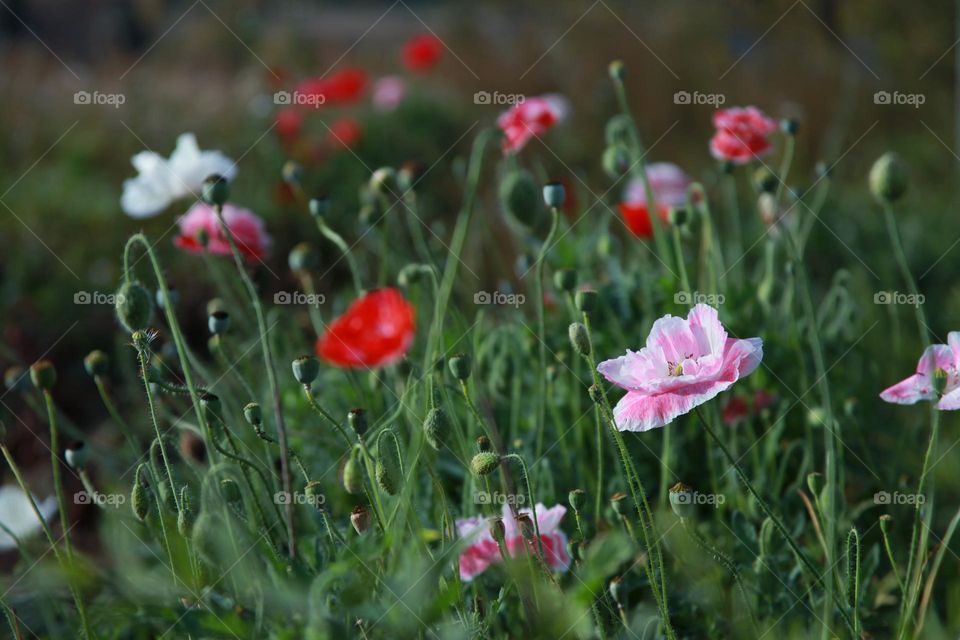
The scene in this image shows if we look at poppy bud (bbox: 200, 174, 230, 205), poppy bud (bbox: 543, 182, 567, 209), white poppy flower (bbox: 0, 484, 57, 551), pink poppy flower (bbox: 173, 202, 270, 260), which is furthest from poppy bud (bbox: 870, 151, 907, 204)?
white poppy flower (bbox: 0, 484, 57, 551)

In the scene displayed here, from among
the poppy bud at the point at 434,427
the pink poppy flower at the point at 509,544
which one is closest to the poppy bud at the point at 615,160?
the pink poppy flower at the point at 509,544

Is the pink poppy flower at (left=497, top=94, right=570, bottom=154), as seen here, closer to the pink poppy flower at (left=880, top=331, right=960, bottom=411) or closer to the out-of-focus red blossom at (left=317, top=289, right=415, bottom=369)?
the out-of-focus red blossom at (left=317, top=289, right=415, bottom=369)

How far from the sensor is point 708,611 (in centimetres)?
125

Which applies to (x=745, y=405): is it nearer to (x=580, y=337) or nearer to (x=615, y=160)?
(x=615, y=160)

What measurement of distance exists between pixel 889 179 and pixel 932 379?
415mm

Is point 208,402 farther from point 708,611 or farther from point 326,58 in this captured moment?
point 326,58

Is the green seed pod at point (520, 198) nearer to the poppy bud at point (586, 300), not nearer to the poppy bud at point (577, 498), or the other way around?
the poppy bud at point (586, 300)

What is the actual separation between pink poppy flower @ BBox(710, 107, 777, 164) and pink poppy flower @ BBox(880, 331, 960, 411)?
2.05ft

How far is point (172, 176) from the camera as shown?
5.91 feet

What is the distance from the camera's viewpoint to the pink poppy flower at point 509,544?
117 centimetres

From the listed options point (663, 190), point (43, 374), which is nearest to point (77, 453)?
point (43, 374)

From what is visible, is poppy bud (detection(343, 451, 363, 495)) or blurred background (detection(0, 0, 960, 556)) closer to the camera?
poppy bud (detection(343, 451, 363, 495))

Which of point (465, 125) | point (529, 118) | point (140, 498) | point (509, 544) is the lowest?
point (509, 544)

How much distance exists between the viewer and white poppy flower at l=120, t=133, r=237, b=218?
5.81 ft
